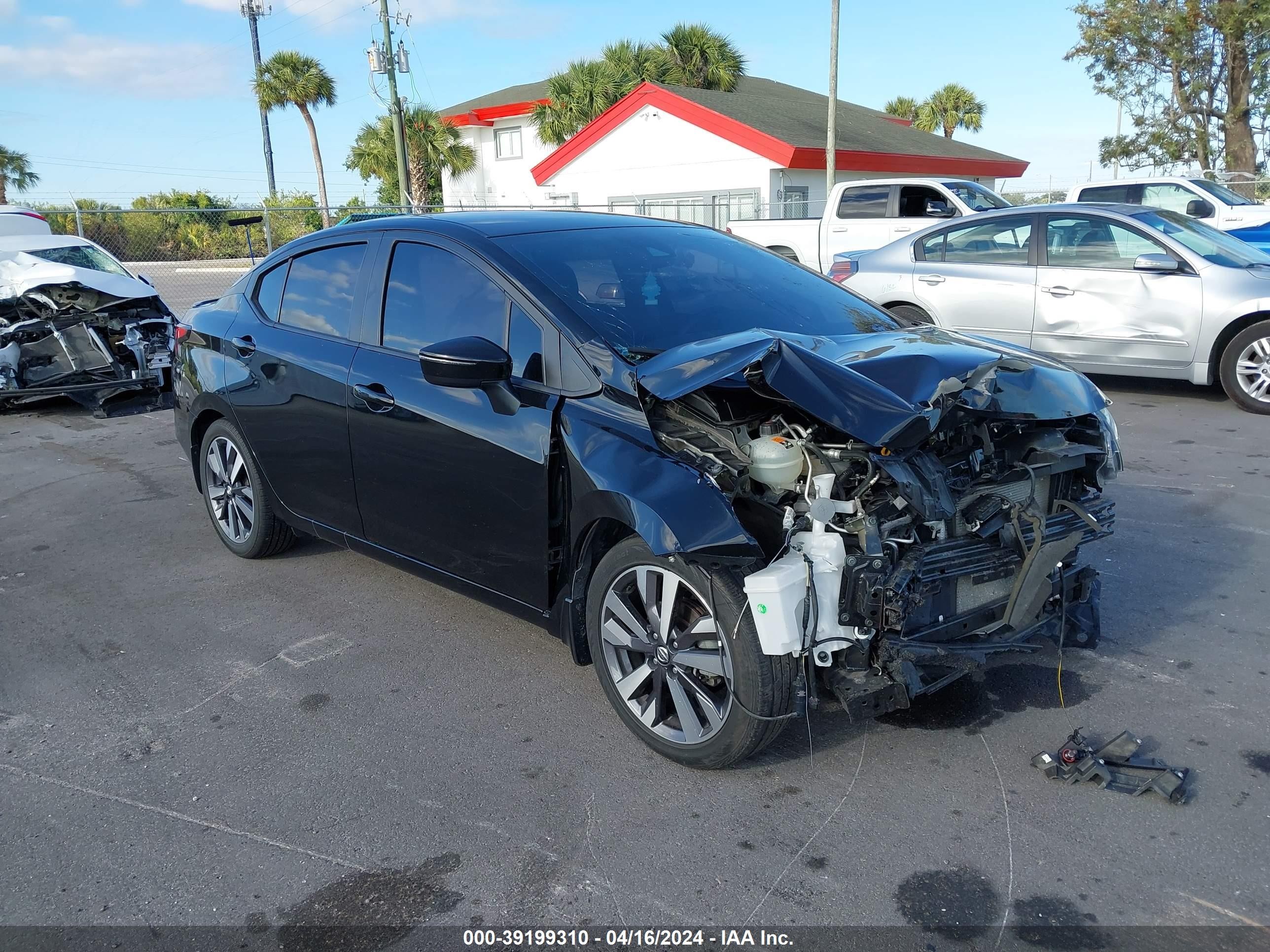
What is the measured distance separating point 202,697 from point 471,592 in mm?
1150

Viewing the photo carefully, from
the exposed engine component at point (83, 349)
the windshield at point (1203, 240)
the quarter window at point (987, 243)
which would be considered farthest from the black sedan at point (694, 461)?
the exposed engine component at point (83, 349)

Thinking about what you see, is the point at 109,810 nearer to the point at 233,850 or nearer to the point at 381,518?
the point at 233,850

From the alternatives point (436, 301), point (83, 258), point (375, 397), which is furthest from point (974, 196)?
point (375, 397)

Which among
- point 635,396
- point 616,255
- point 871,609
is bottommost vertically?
point 871,609

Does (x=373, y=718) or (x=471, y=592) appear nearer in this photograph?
(x=373, y=718)

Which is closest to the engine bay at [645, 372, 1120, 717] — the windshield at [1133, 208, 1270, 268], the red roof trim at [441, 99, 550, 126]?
the windshield at [1133, 208, 1270, 268]

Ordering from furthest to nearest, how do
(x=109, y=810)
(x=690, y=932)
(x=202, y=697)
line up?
(x=202, y=697), (x=109, y=810), (x=690, y=932)

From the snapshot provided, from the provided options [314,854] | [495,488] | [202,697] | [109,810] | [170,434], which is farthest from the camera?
[170,434]

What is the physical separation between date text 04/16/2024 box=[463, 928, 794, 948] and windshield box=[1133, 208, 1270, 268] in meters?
7.77

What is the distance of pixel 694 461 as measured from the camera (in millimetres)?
3227

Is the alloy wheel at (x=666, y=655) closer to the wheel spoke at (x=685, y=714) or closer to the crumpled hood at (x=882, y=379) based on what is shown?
the wheel spoke at (x=685, y=714)

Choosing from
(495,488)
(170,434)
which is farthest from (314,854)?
(170,434)

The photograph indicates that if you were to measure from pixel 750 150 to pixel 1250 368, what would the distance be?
21.2m

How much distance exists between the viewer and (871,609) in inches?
122
